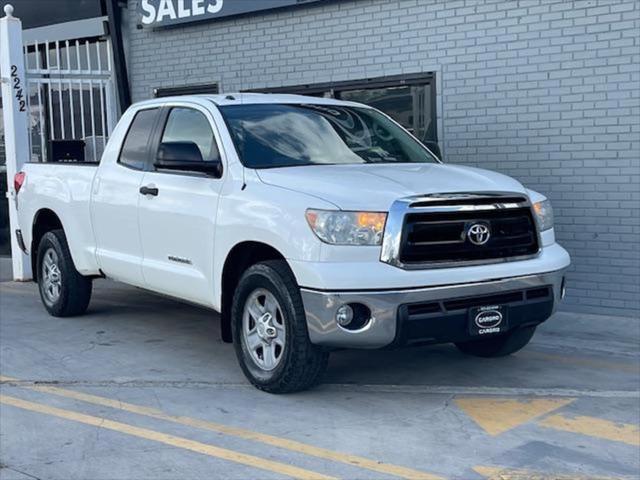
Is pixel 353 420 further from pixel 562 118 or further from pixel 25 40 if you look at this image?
pixel 25 40

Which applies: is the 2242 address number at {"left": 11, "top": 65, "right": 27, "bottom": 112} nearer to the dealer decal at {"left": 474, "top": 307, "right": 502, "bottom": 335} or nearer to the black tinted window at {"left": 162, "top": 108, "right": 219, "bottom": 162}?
the black tinted window at {"left": 162, "top": 108, "right": 219, "bottom": 162}

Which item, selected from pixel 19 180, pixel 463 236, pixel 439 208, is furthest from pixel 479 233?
pixel 19 180

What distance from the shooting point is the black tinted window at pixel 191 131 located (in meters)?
6.66

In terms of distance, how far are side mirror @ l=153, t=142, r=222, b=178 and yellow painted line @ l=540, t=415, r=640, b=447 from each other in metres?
2.81

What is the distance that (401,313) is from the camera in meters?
5.38

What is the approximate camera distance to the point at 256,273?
19.4 ft

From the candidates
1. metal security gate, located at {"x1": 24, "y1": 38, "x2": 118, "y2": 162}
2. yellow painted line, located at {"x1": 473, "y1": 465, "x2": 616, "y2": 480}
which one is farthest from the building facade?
yellow painted line, located at {"x1": 473, "y1": 465, "x2": 616, "y2": 480}

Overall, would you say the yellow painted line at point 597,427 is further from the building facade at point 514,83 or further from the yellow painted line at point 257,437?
the building facade at point 514,83

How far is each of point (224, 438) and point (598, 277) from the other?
474 cm

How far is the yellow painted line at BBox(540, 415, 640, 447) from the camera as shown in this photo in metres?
5.33

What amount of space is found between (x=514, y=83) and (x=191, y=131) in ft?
12.1

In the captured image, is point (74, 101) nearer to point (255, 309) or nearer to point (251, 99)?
point (251, 99)

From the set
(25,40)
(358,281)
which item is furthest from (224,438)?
(25,40)

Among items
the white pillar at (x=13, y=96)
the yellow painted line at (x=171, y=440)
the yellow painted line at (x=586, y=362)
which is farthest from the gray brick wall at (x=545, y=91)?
the yellow painted line at (x=171, y=440)
